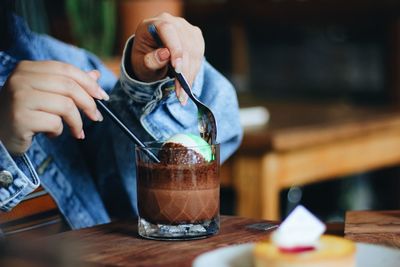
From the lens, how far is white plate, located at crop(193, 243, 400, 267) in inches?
33.3

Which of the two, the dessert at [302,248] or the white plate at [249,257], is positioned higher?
the dessert at [302,248]

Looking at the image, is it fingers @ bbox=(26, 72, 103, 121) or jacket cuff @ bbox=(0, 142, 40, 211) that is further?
jacket cuff @ bbox=(0, 142, 40, 211)

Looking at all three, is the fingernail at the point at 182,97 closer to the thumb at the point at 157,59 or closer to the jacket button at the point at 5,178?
the thumb at the point at 157,59

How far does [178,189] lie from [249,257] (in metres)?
0.22

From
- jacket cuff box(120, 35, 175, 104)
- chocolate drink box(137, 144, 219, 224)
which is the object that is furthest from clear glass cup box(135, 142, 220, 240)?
jacket cuff box(120, 35, 175, 104)

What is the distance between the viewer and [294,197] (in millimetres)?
3918

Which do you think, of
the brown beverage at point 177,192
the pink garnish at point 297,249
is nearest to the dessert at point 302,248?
the pink garnish at point 297,249

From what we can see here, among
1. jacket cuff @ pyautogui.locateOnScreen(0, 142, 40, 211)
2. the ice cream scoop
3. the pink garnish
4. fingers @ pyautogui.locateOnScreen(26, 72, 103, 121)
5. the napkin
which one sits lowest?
the pink garnish

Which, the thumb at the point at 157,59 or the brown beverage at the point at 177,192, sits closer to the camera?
the brown beverage at the point at 177,192

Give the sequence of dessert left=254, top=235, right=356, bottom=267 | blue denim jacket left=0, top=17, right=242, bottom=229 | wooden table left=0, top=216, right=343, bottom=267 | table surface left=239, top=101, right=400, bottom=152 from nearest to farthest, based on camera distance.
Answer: dessert left=254, top=235, right=356, bottom=267, wooden table left=0, top=216, right=343, bottom=267, blue denim jacket left=0, top=17, right=242, bottom=229, table surface left=239, top=101, right=400, bottom=152

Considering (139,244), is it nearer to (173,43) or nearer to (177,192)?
(177,192)

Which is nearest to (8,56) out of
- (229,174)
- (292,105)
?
(229,174)

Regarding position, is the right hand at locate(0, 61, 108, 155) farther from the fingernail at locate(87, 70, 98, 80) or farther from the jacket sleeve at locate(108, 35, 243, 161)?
the jacket sleeve at locate(108, 35, 243, 161)

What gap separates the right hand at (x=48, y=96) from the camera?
1.10 meters
